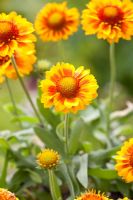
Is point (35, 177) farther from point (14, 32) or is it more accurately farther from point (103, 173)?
point (14, 32)

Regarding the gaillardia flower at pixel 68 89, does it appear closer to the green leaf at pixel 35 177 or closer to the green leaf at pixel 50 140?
the green leaf at pixel 50 140

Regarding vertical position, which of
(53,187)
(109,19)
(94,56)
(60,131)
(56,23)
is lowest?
(53,187)

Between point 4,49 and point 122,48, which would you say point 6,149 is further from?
point 122,48

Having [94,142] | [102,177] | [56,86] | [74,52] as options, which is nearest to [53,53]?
[74,52]

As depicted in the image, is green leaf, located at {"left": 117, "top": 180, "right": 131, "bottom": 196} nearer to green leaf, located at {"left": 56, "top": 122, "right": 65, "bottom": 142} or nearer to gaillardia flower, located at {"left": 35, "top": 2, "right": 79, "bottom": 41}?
green leaf, located at {"left": 56, "top": 122, "right": 65, "bottom": 142}

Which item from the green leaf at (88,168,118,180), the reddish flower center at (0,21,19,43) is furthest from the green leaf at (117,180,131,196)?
the reddish flower center at (0,21,19,43)

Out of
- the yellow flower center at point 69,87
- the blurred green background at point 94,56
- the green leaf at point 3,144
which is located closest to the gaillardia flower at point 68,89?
the yellow flower center at point 69,87

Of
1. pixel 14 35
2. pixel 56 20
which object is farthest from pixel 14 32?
pixel 56 20
